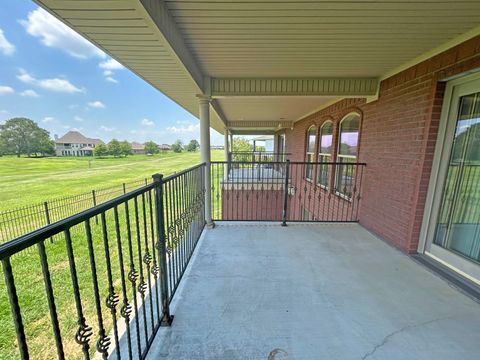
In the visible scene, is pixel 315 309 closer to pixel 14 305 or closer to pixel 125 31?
pixel 14 305

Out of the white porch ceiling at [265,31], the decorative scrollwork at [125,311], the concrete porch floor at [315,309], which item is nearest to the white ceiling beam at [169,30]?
the white porch ceiling at [265,31]

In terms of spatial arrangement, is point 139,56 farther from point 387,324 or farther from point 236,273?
point 387,324

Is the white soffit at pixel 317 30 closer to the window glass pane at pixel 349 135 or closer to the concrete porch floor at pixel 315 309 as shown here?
the window glass pane at pixel 349 135

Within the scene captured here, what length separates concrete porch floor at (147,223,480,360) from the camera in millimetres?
1448

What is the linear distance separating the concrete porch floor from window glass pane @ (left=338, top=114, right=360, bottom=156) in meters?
2.00

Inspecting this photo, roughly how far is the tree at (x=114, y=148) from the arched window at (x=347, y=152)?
43.1m

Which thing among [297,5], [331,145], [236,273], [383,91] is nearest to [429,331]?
[236,273]

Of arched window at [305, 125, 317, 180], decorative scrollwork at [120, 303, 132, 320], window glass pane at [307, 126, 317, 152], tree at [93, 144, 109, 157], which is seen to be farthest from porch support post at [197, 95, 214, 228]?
tree at [93, 144, 109, 157]

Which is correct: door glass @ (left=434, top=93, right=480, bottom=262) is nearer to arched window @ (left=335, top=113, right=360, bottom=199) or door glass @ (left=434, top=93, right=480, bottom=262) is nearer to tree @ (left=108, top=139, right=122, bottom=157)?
arched window @ (left=335, top=113, right=360, bottom=199)

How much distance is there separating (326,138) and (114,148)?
42.6 meters

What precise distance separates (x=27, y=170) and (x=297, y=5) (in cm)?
2985

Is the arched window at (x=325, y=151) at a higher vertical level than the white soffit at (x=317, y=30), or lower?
lower

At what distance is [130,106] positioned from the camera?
51719 mm

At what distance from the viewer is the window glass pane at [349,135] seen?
402 cm
